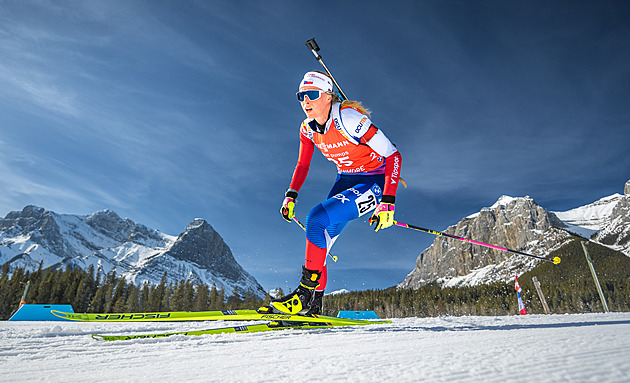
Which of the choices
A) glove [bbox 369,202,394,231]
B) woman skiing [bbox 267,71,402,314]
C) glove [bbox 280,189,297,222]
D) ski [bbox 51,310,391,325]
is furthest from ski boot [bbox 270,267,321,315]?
glove [bbox 280,189,297,222]

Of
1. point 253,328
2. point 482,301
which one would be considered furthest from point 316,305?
point 482,301

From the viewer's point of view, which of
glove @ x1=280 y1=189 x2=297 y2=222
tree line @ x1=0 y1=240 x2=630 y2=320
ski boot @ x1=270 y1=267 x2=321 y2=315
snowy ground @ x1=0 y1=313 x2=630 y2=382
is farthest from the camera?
tree line @ x1=0 y1=240 x2=630 y2=320

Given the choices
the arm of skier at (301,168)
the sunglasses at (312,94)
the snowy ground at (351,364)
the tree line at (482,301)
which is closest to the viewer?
the snowy ground at (351,364)

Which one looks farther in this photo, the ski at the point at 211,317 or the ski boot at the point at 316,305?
the ski boot at the point at 316,305

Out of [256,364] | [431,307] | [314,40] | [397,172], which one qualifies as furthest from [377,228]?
[431,307]

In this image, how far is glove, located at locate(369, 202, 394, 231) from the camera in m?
3.98

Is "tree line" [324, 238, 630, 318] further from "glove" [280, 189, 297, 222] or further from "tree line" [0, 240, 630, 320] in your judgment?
"glove" [280, 189, 297, 222]

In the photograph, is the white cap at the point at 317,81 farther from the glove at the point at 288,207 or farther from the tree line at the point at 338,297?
the tree line at the point at 338,297

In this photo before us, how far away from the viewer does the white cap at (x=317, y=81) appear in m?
4.39

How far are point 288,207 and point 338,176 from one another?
2.87ft

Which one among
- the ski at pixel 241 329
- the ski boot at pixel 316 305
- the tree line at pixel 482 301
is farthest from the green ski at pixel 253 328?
the tree line at pixel 482 301

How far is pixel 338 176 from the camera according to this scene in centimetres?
484

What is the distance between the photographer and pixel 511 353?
1.35m

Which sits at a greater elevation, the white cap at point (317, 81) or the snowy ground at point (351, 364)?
the white cap at point (317, 81)
